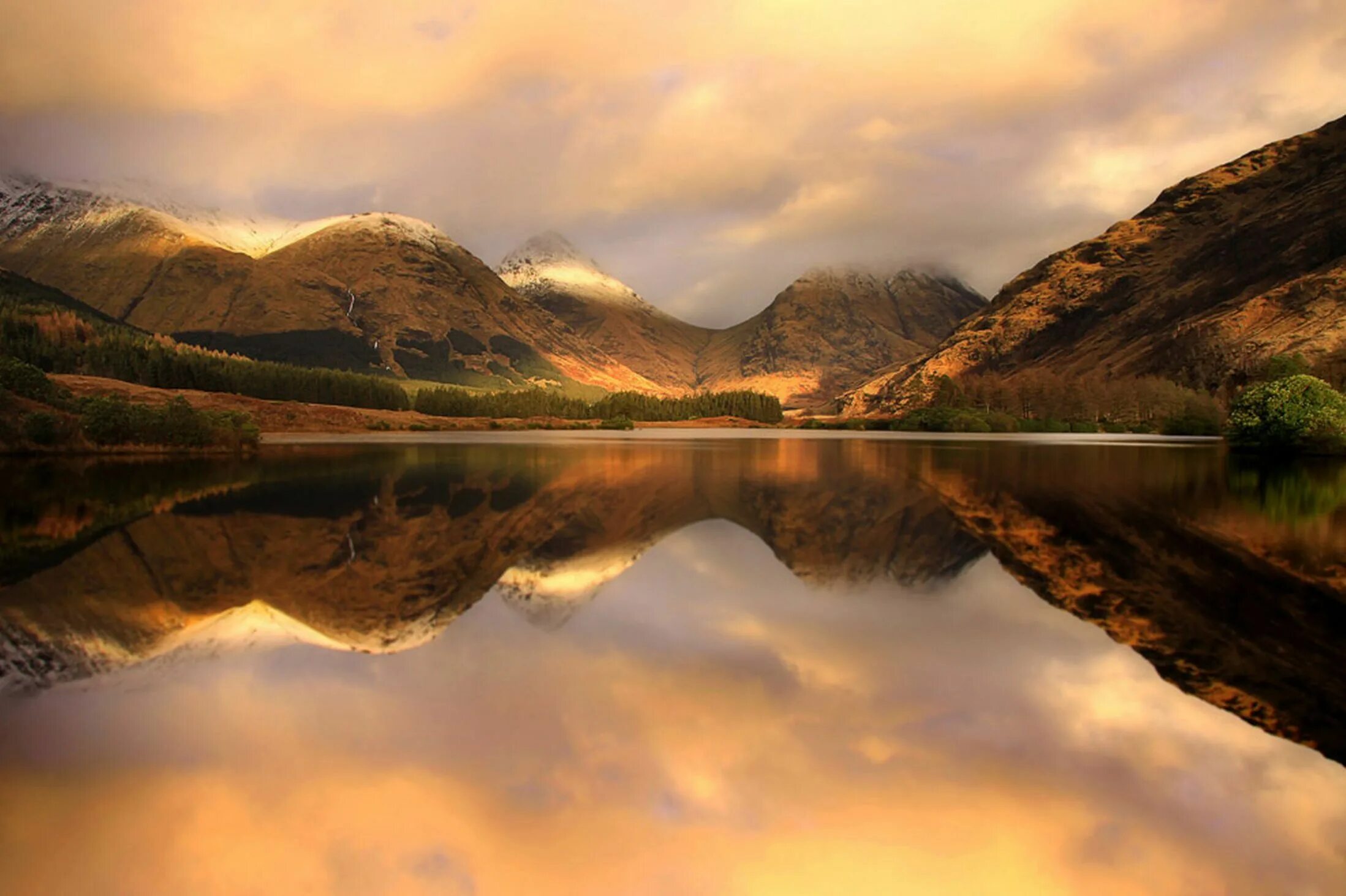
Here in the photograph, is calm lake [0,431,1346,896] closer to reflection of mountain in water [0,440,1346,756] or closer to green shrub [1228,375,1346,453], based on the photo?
reflection of mountain in water [0,440,1346,756]

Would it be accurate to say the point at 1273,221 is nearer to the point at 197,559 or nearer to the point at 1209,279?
the point at 1209,279

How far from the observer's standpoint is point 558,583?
14.0 metres

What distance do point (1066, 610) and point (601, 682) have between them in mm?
7731

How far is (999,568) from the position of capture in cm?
1535

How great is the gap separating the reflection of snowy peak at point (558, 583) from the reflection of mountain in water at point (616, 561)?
0.06 metres

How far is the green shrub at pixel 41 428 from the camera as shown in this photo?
50688 mm

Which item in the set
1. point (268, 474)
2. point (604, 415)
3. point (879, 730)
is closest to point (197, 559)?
point (879, 730)

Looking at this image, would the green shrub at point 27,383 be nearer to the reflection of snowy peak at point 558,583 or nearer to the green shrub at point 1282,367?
the reflection of snowy peak at point 558,583

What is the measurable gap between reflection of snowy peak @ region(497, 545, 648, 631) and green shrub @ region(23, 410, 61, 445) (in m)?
52.1

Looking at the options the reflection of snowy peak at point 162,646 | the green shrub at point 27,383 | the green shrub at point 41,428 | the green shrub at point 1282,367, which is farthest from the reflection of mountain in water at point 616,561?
the green shrub at point 1282,367

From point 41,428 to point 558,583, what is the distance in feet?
177

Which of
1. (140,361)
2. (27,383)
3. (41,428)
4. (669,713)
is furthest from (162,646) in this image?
(140,361)

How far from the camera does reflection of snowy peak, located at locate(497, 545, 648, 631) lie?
12.1 meters

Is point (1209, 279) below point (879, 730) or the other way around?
the other way around
